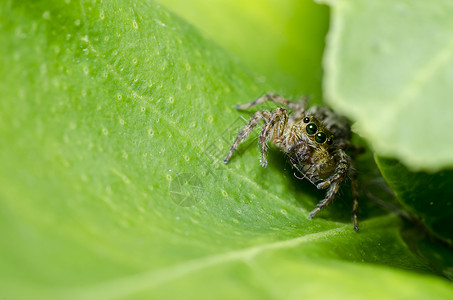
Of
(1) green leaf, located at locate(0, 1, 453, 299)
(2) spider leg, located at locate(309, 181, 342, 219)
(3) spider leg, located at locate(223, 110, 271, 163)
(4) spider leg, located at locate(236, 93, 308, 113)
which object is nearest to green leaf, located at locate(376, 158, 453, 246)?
(1) green leaf, located at locate(0, 1, 453, 299)

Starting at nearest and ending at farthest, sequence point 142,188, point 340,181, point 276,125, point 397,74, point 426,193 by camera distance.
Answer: point 397,74
point 142,188
point 426,193
point 340,181
point 276,125

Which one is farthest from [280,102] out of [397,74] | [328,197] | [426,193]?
[397,74]

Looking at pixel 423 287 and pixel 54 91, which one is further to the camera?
pixel 54 91

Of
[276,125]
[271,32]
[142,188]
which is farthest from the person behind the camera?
[276,125]

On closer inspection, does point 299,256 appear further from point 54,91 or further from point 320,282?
point 54,91

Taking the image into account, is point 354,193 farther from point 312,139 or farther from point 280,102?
point 280,102

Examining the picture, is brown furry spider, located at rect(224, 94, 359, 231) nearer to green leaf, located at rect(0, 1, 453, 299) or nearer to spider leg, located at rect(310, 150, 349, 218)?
spider leg, located at rect(310, 150, 349, 218)

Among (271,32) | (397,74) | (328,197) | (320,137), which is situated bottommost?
(397,74)

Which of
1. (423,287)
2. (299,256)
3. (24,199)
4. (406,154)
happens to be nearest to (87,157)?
(24,199)
